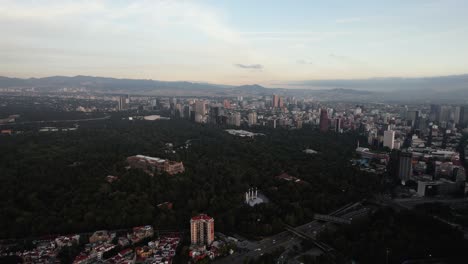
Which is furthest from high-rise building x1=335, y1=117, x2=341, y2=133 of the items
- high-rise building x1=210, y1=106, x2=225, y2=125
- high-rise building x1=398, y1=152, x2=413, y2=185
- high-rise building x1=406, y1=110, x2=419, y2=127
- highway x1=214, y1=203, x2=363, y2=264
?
highway x1=214, y1=203, x2=363, y2=264

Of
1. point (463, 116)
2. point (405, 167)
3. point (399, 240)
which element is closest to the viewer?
point (399, 240)

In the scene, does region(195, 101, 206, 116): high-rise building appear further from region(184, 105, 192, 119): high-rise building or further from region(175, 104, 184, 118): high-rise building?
region(175, 104, 184, 118): high-rise building

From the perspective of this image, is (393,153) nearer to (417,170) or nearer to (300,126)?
(417,170)

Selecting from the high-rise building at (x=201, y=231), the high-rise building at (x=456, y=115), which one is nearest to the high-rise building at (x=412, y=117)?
the high-rise building at (x=456, y=115)

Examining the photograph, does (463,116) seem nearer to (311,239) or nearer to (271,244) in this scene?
(311,239)

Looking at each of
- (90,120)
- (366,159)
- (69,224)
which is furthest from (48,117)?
(366,159)

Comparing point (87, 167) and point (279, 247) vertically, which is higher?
point (87, 167)

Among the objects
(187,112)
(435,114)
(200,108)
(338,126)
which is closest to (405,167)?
(338,126)
